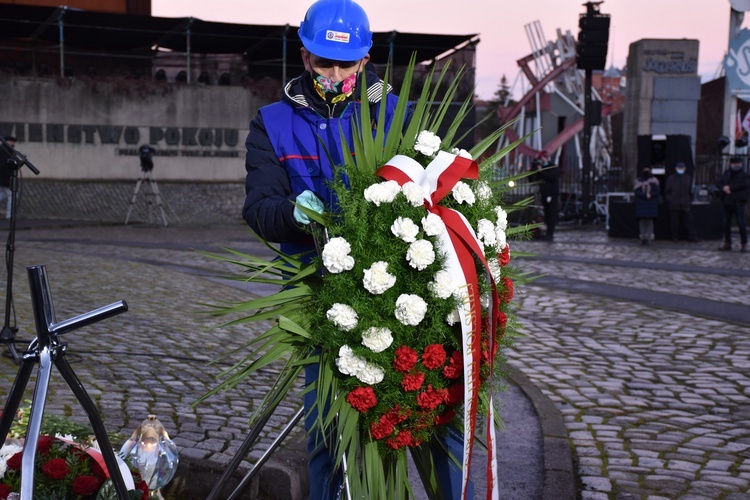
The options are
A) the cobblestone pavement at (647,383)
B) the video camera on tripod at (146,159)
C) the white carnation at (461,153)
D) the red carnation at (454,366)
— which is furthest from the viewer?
the video camera on tripod at (146,159)

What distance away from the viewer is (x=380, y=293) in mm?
2600

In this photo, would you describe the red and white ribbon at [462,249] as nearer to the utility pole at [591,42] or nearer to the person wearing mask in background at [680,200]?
the person wearing mask in background at [680,200]

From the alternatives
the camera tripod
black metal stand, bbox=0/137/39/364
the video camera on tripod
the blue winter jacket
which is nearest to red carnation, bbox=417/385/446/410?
the blue winter jacket

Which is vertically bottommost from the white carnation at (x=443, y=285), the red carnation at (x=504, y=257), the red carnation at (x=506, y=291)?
the red carnation at (x=506, y=291)

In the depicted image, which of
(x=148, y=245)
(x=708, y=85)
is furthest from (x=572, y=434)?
(x=708, y=85)

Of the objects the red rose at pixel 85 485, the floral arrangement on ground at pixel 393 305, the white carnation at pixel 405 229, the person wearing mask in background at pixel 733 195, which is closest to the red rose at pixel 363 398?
the floral arrangement on ground at pixel 393 305

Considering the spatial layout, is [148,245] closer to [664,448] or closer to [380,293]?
[664,448]

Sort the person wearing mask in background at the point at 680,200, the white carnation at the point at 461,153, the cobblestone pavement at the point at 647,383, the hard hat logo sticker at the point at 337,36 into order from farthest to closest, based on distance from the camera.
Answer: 1. the person wearing mask in background at the point at 680,200
2. the cobblestone pavement at the point at 647,383
3. the hard hat logo sticker at the point at 337,36
4. the white carnation at the point at 461,153

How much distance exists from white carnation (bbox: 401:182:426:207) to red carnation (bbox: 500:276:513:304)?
1.41 feet

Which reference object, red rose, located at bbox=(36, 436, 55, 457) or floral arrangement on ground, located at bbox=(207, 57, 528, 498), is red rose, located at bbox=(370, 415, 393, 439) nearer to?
floral arrangement on ground, located at bbox=(207, 57, 528, 498)

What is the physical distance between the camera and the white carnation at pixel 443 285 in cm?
260

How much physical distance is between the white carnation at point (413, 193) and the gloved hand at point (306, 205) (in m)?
0.26

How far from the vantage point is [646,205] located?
20.2 m

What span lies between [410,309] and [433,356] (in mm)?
159
